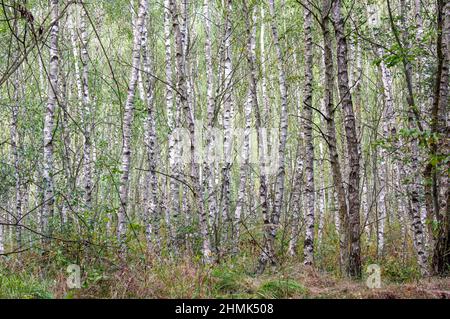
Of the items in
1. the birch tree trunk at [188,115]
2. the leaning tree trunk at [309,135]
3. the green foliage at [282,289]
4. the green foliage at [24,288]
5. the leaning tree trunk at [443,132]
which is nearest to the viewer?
the green foliage at [24,288]

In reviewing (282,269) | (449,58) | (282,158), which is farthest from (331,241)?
(449,58)

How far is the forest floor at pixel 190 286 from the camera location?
18.5ft

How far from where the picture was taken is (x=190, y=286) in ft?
19.1

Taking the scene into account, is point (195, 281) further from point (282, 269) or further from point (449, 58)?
point (449, 58)

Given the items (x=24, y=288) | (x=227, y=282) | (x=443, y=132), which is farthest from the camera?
(x=443, y=132)

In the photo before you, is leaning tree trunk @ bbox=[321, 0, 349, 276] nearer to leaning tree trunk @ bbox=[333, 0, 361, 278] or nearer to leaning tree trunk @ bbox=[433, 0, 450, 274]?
leaning tree trunk @ bbox=[333, 0, 361, 278]

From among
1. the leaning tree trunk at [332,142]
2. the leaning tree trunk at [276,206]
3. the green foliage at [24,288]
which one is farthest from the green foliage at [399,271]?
the green foliage at [24,288]

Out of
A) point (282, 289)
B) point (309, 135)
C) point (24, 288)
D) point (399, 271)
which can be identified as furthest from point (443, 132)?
Answer: point (24, 288)

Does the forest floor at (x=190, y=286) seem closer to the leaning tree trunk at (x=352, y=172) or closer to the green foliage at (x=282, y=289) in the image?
the green foliage at (x=282, y=289)

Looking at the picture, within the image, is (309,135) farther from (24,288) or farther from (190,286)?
(24,288)

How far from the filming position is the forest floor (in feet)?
18.5

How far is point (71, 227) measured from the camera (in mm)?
8883

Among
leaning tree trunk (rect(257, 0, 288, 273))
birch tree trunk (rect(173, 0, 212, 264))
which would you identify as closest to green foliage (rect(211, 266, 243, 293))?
birch tree trunk (rect(173, 0, 212, 264))
